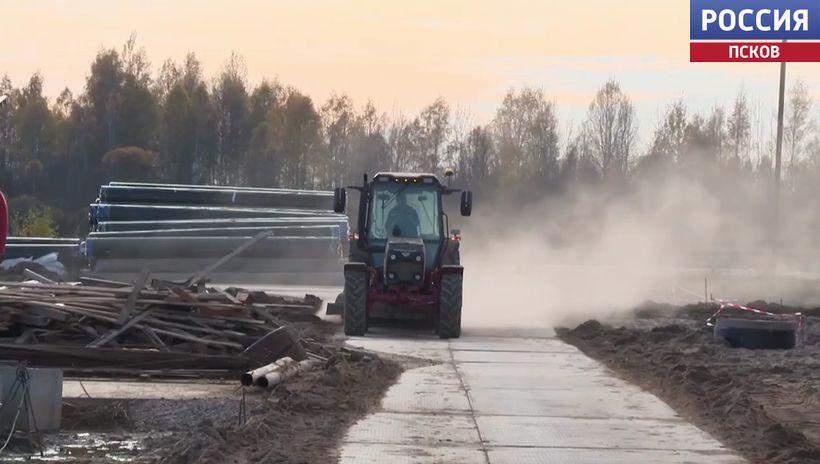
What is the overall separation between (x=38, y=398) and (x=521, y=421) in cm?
472

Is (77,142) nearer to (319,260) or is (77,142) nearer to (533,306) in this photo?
(319,260)

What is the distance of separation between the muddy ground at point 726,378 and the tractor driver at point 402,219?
3352 millimetres

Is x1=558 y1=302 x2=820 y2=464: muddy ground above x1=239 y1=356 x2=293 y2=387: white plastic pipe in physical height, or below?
below

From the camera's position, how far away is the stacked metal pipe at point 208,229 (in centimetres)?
3912

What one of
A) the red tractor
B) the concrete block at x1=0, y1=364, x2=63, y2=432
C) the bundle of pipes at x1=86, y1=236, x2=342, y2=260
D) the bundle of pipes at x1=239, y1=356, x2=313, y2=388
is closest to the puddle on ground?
the concrete block at x1=0, y1=364, x2=63, y2=432

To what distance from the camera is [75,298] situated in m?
17.9

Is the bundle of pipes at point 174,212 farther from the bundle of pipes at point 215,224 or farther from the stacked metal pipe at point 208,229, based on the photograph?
the bundle of pipes at point 215,224

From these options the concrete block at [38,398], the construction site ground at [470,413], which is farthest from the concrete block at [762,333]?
the concrete block at [38,398]

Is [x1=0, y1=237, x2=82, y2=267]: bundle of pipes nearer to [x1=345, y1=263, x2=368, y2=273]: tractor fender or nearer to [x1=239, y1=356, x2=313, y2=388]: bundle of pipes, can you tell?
[x1=345, y1=263, x2=368, y2=273]: tractor fender

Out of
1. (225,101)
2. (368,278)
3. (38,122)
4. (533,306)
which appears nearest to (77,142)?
(38,122)

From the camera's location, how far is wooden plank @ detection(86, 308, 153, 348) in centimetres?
1592

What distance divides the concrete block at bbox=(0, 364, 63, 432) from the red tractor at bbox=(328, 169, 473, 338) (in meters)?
9.76

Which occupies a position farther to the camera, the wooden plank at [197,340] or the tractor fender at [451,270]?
the tractor fender at [451,270]

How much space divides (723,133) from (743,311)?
57.3m
